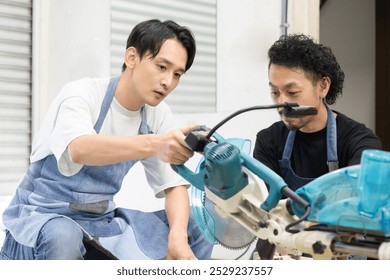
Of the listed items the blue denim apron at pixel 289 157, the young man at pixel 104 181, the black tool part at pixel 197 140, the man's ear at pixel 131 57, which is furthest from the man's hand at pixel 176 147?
the blue denim apron at pixel 289 157

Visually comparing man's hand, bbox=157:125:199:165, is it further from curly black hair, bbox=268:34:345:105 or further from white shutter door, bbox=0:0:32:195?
white shutter door, bbox=0:0:32:195

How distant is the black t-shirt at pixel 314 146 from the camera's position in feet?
5.61

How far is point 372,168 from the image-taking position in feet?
2.77

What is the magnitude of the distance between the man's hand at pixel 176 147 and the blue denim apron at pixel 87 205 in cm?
48

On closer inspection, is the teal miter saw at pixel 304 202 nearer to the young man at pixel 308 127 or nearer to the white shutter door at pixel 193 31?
the young man at pixel 308 127

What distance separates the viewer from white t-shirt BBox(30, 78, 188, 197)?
1.48 m

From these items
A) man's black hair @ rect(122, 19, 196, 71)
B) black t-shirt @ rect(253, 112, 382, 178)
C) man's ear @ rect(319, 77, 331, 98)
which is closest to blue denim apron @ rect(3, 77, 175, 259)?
man's black hair @ rect(122, 19, 196, 71)

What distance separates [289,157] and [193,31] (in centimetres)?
129

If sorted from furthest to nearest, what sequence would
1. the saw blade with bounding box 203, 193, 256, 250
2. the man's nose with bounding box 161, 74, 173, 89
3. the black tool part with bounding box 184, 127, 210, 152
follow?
1. the man's nose with bounding box 161, 74, 173, 89
2. the saw blade with bounding box 203, 193, 256, 250
3. the black tool part with bounding box 184, 127, 210, 152

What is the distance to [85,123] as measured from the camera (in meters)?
1.49

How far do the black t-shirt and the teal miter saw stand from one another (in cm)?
74

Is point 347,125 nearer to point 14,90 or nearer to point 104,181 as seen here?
point 104,181

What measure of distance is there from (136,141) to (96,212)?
44 centimetres
